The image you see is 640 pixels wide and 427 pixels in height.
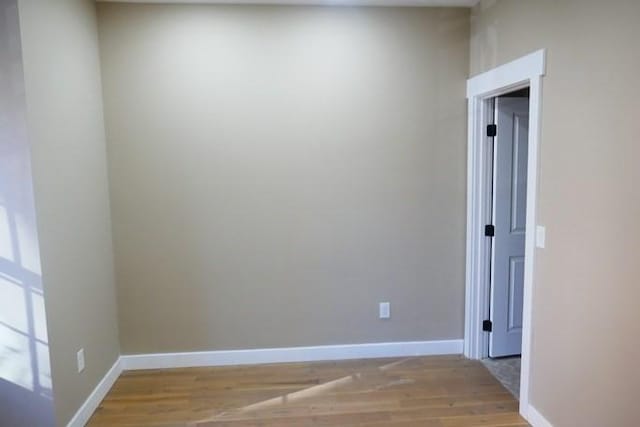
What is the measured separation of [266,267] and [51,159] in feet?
5.21

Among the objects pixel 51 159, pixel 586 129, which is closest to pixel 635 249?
pixel 586 129

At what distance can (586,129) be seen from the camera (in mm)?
2045

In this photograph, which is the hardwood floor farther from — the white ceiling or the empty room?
the white ceiling

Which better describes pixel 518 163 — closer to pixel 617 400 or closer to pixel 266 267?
pixel 617 400

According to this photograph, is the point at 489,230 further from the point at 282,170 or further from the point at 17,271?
the point at 17,271

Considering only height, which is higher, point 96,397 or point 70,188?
point 70,188

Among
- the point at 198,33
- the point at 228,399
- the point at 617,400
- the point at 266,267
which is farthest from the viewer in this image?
the point at 266,267

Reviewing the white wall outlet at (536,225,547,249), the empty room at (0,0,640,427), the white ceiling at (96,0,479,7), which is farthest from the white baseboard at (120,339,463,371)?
the white ceiling at (96,0,479,7)

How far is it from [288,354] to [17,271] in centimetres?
194

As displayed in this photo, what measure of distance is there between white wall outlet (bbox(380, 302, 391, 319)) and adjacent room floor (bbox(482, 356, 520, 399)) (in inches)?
32.0

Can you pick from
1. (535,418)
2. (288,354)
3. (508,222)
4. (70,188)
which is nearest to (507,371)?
(535,418)

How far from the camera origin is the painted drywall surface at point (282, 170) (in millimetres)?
3105

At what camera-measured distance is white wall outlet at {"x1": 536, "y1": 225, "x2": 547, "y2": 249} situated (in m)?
2.40

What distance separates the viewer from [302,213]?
129 inches
